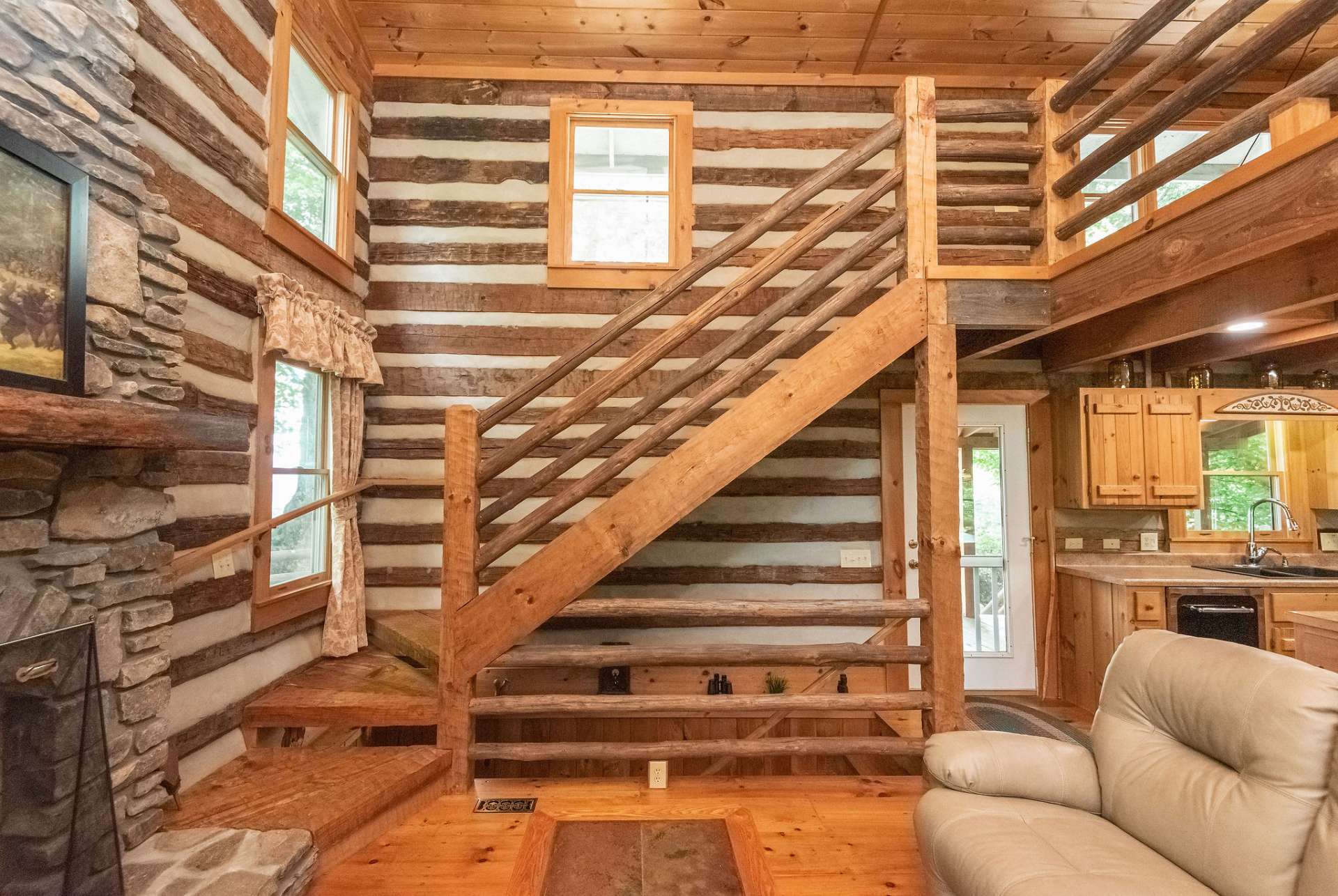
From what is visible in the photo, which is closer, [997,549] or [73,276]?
[73,276]

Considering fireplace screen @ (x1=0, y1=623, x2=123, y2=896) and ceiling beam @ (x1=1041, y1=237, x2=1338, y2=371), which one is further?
ceiling beam @ (x1=1041, y1=237, x2=1338, y2=371)

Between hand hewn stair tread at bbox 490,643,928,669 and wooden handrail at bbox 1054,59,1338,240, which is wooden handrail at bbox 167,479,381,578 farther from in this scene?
wooden handrail at bbox 1054,59,1338,240

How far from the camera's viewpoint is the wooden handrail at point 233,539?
2.36 meters

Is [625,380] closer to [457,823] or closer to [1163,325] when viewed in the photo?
[457,823]

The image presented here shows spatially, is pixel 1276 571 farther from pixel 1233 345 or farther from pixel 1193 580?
pixel 1233 345

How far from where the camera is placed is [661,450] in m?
4.01

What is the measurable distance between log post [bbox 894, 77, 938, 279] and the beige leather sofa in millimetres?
1898

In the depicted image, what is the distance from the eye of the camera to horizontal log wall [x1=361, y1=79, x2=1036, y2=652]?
4.01 meters

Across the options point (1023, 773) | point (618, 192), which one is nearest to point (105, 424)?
point (1023, 773)

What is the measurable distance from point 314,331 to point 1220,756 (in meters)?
4.01

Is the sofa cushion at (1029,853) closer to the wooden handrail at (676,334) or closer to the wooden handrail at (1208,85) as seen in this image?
the wooden handrail at (676,334)

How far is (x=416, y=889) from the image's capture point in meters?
2.20

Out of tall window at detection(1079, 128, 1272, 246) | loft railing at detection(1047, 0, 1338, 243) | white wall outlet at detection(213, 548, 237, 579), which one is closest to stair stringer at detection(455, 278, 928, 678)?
white wall outlet at detection(213, 548, 237, 579)

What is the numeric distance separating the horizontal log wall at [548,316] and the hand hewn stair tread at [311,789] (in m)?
1.28
